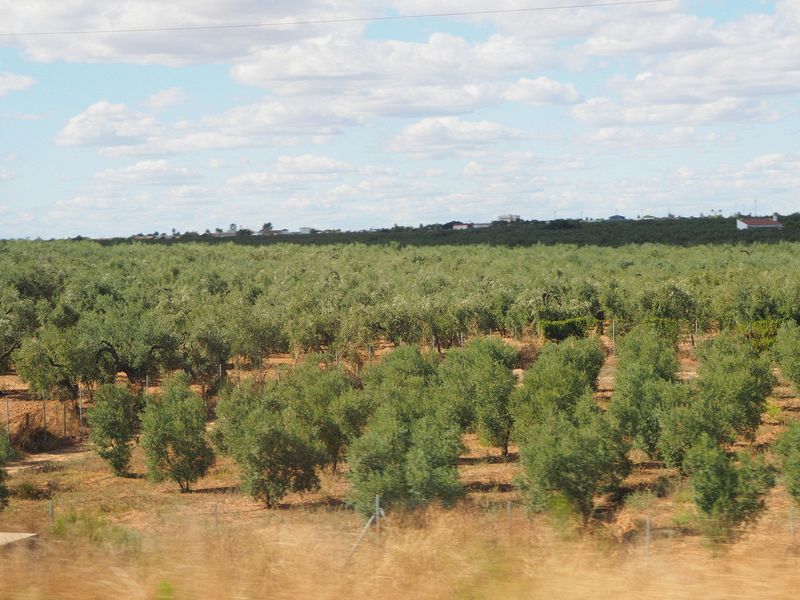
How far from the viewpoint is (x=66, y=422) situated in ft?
129

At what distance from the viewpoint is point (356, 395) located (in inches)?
1283

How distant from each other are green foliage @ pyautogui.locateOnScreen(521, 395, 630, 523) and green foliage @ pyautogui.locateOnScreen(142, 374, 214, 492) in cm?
1104

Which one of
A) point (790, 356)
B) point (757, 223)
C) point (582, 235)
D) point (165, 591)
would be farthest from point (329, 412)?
point (757, 223)

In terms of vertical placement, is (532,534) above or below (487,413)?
above

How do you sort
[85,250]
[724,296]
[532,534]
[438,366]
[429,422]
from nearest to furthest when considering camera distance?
[532,534], [429,422], [438,366], [724,296], [85,250]

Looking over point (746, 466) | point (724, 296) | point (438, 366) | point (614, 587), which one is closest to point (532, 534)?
point (614, 587)

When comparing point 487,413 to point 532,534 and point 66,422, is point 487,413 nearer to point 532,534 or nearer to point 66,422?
point 66,422

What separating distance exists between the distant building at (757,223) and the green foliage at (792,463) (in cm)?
12538

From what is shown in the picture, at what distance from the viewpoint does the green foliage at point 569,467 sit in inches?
880

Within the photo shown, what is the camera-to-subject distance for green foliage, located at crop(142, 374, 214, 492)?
96.9 feet

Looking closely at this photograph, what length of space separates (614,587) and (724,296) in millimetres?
52199

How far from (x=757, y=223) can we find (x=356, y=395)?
126262mm

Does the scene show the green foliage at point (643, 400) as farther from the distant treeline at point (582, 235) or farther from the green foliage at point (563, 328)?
the distant treeline at point (582, 235)

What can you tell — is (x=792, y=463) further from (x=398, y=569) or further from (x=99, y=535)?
(x=99, y=535)
